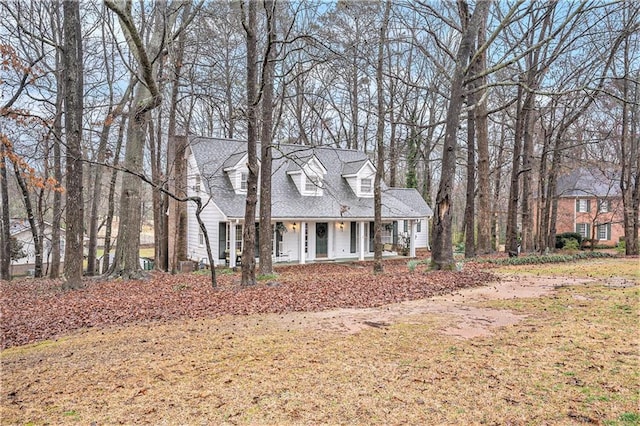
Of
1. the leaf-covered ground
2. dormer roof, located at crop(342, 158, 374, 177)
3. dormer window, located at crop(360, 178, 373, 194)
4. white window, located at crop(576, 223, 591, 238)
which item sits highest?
dormer roof, located at crop(342, 158, 374, 177)

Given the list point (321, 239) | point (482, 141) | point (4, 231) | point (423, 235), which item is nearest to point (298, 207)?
point (321, 239)

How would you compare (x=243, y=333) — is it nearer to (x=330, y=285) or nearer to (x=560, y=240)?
(x=330, y=285)

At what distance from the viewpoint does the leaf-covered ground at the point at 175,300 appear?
23.9ft

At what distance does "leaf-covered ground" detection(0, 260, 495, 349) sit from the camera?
23.9ft

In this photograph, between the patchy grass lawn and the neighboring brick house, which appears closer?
the patchy grass lawn

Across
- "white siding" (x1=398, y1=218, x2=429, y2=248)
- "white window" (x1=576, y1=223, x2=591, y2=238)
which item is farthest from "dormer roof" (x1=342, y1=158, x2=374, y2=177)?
"white window" (x1=576, y1=223, x2=591, y2=238)

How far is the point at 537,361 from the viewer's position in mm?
4719

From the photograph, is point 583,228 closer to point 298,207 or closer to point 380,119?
point 298,207

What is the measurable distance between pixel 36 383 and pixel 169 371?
1.41 meters

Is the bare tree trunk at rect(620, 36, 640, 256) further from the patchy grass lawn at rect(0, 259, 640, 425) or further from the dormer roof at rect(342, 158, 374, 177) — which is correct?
the patchy grass lawn at rect(0, 259, 640, 425)

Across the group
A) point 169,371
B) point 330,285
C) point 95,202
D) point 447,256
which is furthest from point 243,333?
point 95,202

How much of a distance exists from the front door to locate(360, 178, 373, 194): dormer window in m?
3.31

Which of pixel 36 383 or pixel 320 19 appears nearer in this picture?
pixel 36 383

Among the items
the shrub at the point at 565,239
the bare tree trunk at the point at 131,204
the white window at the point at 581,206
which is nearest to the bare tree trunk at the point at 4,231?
the bare tree trunk at the point at 131,204
